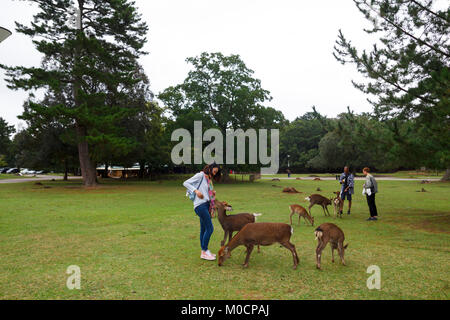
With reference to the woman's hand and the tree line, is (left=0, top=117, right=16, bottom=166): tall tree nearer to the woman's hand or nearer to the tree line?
the tree line

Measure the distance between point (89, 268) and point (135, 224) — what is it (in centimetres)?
483

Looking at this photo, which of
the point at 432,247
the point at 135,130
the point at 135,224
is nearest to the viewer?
the point at 432,247

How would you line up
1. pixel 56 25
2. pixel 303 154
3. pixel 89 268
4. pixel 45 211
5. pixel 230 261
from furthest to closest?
pixel 303 154 < pixel 56 25 < pixel 45 211 < pixel 230 261 < pixel 89 268

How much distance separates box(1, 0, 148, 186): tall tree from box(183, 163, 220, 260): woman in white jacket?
18819 mm

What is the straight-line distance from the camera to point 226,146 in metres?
34.6

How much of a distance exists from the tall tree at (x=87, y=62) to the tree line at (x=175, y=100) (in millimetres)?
88

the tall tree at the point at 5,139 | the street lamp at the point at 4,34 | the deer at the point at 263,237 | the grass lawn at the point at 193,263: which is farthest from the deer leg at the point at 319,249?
the tall tree at the point at 5,139

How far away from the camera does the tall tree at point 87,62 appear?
78.4ft

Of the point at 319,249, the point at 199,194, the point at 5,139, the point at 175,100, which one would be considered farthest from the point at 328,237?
the point at 5,139

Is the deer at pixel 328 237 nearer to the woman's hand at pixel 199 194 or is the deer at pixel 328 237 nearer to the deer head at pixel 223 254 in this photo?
the deer head at pixel 223 254

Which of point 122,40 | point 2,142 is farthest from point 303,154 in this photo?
point 2,142

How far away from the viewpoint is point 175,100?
124 ft

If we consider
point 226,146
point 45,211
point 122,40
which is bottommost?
point 45,211
